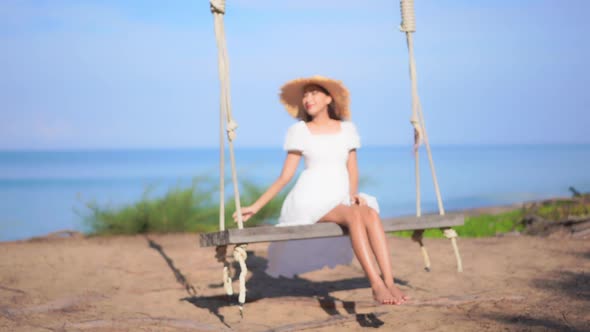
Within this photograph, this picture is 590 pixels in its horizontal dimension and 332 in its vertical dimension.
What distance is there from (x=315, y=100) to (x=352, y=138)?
33 cm

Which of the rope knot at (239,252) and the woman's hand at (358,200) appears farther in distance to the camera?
the woman's hand at (358,200)

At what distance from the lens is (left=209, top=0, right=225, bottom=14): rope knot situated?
380cm

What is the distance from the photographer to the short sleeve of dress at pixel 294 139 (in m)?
4.41

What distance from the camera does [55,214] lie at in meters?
17.6

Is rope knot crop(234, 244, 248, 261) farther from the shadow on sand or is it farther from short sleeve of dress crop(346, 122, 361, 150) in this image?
short sleeve of dress crop(346, 122, 361, 150)

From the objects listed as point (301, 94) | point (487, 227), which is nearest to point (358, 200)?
point (301, 94)

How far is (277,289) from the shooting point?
5.28 metres

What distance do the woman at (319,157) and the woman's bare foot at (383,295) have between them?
0.36 metres

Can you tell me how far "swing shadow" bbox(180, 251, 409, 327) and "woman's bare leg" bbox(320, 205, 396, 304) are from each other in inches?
13.9

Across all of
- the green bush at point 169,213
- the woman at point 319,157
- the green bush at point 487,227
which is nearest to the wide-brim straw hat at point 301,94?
the woman at point 319,157

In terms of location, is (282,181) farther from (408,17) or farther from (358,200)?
(408,17)

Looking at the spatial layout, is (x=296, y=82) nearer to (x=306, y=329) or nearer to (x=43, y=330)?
(x=306, y=329)

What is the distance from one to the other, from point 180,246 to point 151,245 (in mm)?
275

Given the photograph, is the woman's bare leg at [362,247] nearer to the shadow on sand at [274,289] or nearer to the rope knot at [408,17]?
the shadow on sand at [274,289]
